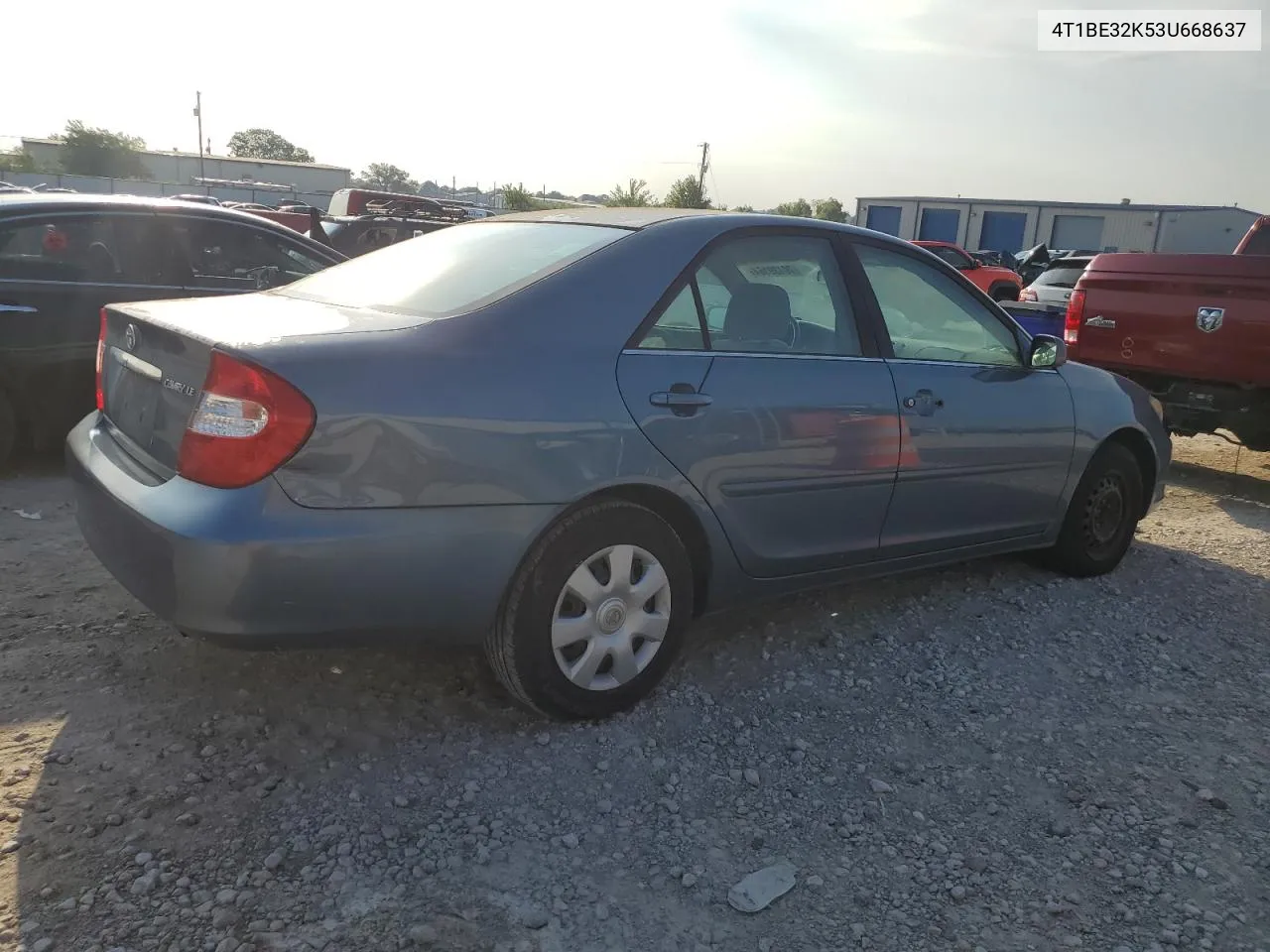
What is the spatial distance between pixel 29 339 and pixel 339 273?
2.53 metres

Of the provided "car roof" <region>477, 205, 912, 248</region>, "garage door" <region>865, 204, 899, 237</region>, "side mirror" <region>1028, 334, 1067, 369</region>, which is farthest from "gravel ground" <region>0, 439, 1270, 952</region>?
"garage door" <region>865, 204, 899, 237</region>

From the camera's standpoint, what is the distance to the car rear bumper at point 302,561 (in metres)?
Result: 2.50

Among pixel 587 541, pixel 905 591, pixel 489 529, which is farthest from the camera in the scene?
pixel 905 591

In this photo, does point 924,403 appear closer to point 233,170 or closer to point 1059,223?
point 1059,223

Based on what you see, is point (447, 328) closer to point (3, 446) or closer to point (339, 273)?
point (339, 273)

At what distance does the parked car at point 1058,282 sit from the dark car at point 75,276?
1012 cm

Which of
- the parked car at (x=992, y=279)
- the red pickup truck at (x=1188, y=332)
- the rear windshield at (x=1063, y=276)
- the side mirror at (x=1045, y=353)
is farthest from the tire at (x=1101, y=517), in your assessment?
the parked car at (x=992, y=279)

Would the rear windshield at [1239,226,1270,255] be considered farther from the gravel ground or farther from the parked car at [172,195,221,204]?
the parked car at [172,195,221,204]

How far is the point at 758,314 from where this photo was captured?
11.4 ft

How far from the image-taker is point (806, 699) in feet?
11.3

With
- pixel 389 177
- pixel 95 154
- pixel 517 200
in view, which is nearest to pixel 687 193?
pixel 517 200

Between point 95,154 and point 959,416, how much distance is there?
77766mm

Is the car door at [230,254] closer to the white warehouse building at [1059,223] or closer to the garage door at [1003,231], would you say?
the white warehouse building at [1059,223]

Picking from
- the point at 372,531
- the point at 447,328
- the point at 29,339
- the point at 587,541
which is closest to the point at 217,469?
the point at 372,531
